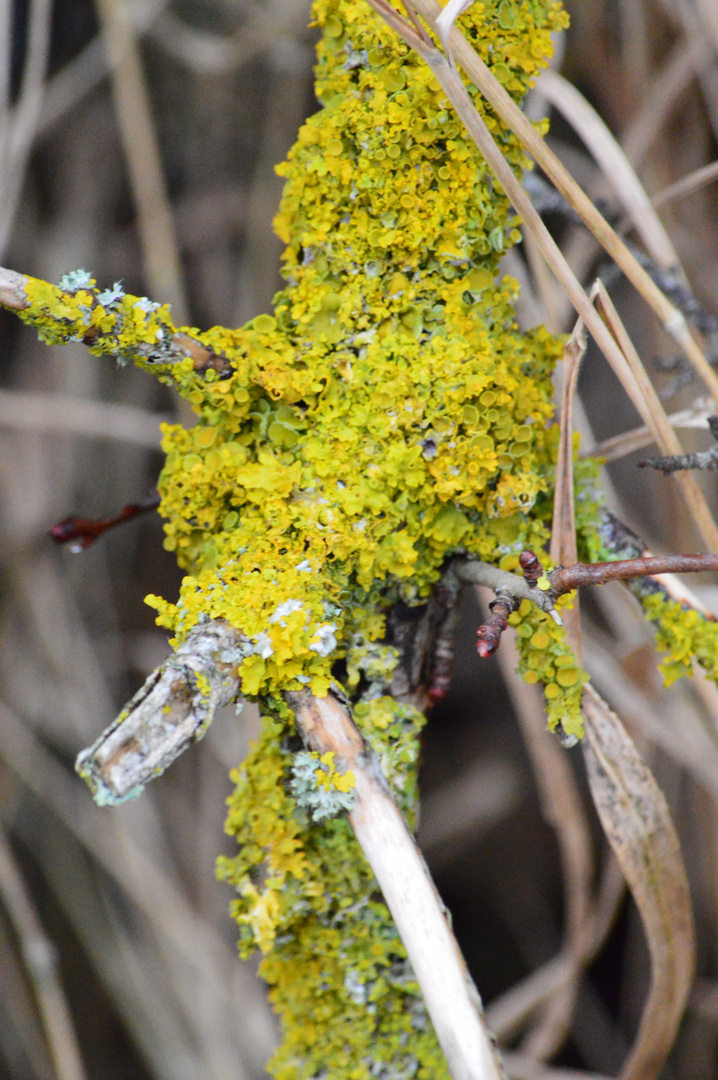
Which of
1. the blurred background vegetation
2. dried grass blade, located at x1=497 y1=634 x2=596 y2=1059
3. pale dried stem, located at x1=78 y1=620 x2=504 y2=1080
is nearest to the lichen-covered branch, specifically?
pale dried stem, located at x1=78 y1=620 x2=504 y2=1080

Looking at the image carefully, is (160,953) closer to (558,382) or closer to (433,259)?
(558,382)

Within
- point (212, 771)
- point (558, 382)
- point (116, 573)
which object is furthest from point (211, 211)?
point (212, 771)

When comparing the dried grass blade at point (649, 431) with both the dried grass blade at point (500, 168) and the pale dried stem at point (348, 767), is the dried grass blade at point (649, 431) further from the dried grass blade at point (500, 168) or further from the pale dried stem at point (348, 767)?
the pale dried stem at point (348, 767)

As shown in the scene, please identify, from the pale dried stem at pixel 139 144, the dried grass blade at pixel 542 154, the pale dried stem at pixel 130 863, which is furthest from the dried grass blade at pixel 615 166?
the pale dried stem at pixel 130 863

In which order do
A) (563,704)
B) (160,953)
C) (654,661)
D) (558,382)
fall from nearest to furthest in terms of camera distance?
(563,704), (558,382), (654,661), (160,953)

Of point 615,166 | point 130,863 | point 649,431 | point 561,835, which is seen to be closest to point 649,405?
point 649,431

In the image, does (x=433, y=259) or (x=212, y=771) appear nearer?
(x=433, y=259)
